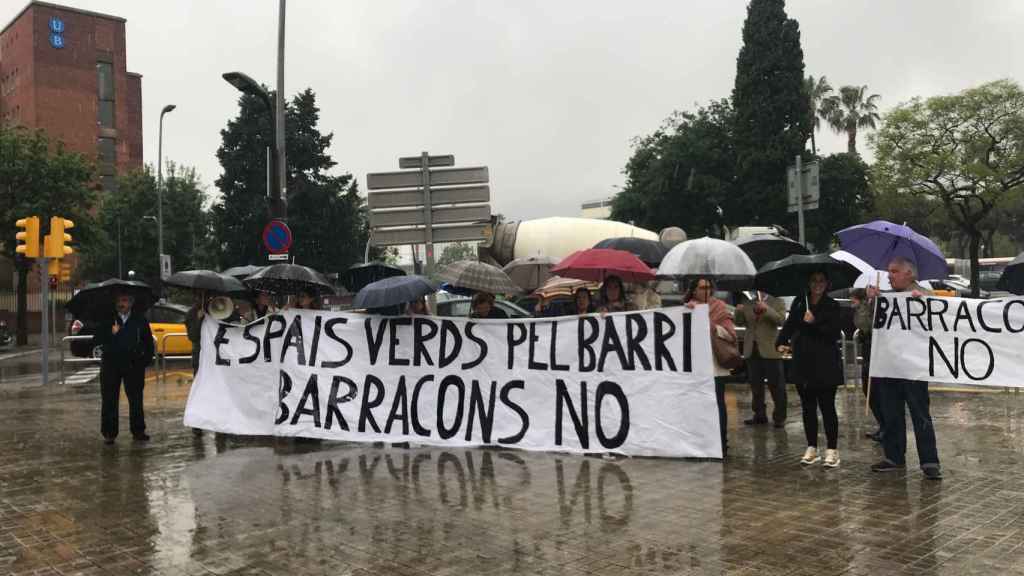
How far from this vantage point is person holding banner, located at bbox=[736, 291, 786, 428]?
31.1 ft

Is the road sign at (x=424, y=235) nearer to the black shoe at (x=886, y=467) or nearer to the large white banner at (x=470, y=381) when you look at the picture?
the large white banner at (x=470, y=381)

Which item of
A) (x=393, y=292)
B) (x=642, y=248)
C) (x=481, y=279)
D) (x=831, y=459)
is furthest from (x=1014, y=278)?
(x=642, y=248)

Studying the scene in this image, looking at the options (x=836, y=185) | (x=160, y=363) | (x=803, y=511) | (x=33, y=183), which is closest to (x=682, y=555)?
(x=803, y=511)

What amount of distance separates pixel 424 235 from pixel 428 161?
1124 millimetres

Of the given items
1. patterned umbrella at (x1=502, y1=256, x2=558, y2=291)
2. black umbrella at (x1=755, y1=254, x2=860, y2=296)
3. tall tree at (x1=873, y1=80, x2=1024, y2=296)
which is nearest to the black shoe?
black umbrella at (x1=755, y1=254, x2=860, y2=296)

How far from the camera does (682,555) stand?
498cm

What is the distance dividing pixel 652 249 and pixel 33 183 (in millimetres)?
29240

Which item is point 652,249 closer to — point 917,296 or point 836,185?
point 917,296

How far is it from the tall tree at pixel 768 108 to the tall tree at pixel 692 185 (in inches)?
33.1

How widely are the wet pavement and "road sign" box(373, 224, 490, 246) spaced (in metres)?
4.42

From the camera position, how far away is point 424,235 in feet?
42.3

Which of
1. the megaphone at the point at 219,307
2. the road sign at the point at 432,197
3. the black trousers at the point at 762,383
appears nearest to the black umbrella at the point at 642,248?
the road sign at the point at 432,197

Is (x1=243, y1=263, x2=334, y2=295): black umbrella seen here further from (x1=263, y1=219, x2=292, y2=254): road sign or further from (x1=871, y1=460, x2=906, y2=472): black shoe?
(x1=871, y1=460, x2=906, y2=472): black shoe

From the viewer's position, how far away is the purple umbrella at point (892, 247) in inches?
303
